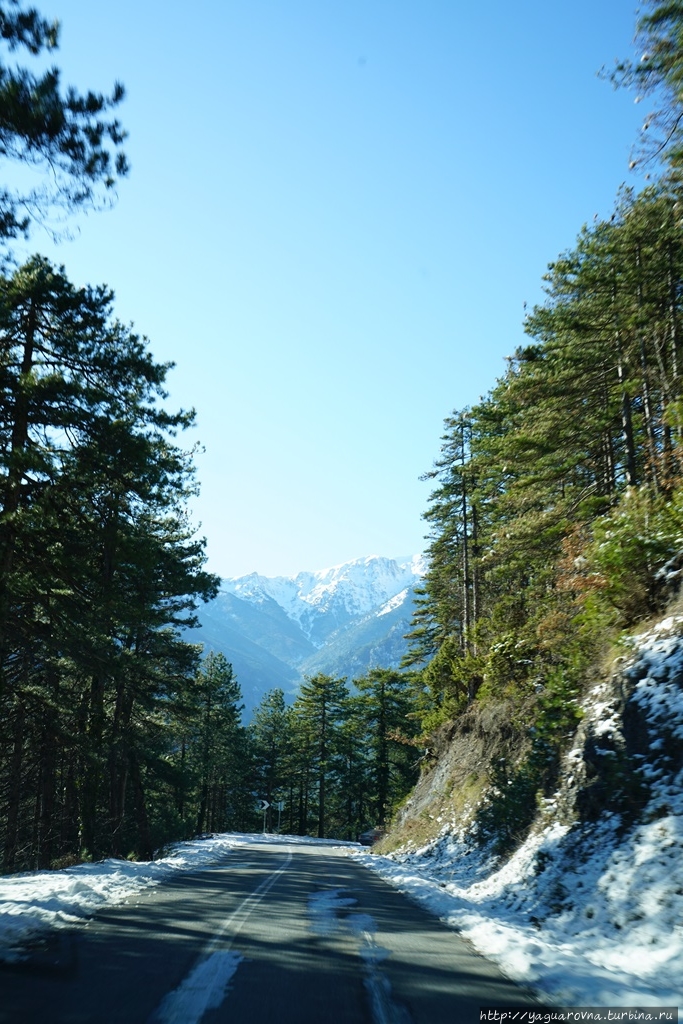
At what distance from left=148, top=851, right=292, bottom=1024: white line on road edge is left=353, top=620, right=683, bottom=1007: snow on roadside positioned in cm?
274

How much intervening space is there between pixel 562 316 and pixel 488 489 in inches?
536

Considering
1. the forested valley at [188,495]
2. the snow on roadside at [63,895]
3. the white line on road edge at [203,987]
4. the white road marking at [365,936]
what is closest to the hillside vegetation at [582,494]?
the forested valley at [188,495]

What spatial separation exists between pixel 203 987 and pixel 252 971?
74 cm

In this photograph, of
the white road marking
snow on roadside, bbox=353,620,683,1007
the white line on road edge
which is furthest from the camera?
snow on roadside, bbox=353,620,683,1007

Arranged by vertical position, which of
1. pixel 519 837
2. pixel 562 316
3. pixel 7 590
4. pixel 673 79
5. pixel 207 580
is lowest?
pixel 519 837

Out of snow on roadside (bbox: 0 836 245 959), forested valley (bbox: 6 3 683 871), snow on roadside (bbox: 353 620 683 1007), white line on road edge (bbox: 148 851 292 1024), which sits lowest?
snow on roadside (bbox: 0 836 245 959)

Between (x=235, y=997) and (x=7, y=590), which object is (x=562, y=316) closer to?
(x=7, y=590)

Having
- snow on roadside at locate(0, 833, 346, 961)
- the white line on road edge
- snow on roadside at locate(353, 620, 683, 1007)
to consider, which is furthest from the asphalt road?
snow on roadside at locate(353, 620, 683, 1007)

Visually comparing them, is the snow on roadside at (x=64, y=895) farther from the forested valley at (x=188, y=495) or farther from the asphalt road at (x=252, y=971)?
the forested valley at (x=188, y=495)

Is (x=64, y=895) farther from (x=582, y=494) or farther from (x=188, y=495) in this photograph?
(x=582, y=494)

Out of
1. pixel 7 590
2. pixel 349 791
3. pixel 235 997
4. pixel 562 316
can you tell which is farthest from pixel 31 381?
pixel 349 791

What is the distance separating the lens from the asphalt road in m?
5.54

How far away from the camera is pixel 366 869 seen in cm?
2095

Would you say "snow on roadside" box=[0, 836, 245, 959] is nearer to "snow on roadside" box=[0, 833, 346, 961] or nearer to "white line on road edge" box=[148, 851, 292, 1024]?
"snow on roadside" box=[0, 833, 346, 961]
